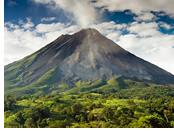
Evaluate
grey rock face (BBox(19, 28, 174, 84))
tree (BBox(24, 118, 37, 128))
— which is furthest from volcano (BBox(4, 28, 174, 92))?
tree (BBox(24, 118, 37, 128))

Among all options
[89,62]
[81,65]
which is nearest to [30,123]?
[81,65]

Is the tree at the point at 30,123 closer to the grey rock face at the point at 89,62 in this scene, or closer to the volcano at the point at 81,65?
the volcano at the point at 81,65

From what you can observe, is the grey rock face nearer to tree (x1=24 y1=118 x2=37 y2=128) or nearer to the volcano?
the volcano

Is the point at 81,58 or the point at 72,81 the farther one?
the point at 81,58

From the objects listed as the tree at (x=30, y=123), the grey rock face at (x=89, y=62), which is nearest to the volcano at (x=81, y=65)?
the grey rock face at (x=89, y=62)

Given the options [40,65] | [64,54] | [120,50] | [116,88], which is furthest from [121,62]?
[40,65]

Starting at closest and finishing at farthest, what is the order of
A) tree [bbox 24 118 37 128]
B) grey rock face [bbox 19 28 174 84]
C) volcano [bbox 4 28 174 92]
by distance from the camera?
tree [bbox 24 118 37 128]
volcano [bbox 4 28 174 92]
grey rock face [bbox 19 28 174 84]

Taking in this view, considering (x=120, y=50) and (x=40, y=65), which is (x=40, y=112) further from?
(x=120, y=50)
